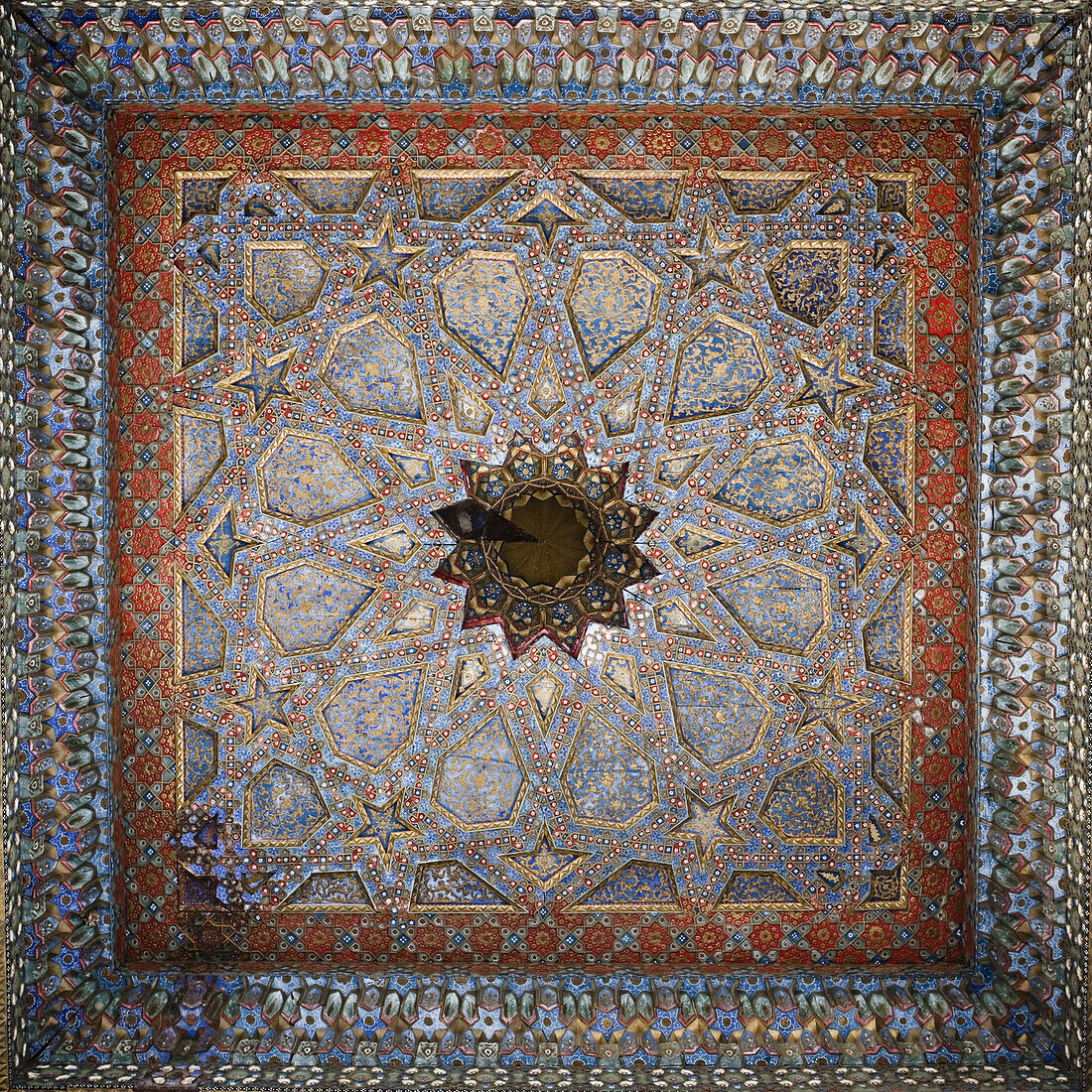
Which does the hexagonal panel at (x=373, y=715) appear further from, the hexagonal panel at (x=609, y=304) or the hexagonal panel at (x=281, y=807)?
the hexagonal panel at (x=609, y=304)

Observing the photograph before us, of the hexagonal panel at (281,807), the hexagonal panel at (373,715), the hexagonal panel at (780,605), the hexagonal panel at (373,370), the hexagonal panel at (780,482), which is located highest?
the hexagonal panel at (373,370)

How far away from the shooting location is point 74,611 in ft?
11.1

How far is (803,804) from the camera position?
12.3 ft

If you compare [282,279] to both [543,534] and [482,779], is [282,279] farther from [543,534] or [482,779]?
[482,779]

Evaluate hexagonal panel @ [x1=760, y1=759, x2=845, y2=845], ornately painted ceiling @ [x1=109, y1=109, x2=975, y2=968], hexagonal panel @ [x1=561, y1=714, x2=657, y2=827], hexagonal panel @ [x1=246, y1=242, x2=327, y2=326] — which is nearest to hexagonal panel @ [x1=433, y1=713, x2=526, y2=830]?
ornately painted ceiling @ [x1=109, y1=109, x2=975, y2=968]

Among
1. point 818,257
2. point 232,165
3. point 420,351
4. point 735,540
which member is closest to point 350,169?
point 232,165

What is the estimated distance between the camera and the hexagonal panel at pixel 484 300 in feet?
11.7

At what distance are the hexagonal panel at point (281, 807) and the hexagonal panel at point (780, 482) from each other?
9.29 feet

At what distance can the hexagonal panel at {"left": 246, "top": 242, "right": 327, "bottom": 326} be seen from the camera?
3.56m

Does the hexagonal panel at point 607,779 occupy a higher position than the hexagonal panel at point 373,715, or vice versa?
the hexagonal panel at point 373,715

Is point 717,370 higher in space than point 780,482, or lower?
higher

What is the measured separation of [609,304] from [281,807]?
335cm

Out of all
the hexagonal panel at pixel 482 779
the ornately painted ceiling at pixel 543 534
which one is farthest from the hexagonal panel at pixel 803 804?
the hexagonal panel at pixel 482 779

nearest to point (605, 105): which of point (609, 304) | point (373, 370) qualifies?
point (609, 304)
